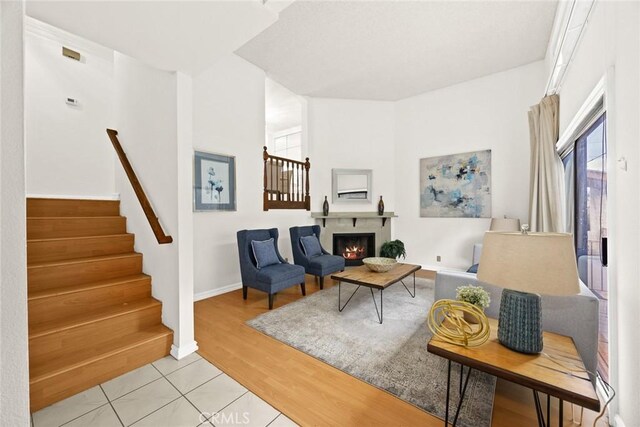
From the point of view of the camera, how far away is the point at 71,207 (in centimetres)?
289

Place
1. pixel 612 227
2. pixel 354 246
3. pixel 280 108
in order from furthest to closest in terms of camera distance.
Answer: pixel 280 108
pixel 354 246
pixel 612 227

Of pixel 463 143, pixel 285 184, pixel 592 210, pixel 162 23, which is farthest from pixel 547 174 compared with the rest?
pixel 162 23

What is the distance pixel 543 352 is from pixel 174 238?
2522 mm

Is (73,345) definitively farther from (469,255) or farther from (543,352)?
(469,255)

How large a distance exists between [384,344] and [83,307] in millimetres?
2540

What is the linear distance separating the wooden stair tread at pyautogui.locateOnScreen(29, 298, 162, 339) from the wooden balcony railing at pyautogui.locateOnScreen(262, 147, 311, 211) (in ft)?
7.85

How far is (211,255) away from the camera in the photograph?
3.67 metres

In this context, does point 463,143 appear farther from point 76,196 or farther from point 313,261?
point 76,196

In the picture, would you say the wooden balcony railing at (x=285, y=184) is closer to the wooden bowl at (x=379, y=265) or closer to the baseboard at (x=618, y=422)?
the wooden bowl at (x=379, y=265)

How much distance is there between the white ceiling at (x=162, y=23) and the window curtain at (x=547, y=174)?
11.4ft

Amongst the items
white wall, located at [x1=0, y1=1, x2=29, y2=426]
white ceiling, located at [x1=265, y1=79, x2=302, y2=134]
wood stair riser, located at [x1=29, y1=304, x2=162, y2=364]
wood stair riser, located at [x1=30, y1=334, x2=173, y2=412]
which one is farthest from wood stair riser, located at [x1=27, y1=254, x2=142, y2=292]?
white ceiling, located at [x1=265, y1=79, x2=302, y2=134]

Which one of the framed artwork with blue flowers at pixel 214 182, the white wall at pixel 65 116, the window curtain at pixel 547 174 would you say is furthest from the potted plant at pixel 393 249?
the white wall at pixel 65 116

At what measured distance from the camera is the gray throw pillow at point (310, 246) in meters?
4.09

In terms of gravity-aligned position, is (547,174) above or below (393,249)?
above
